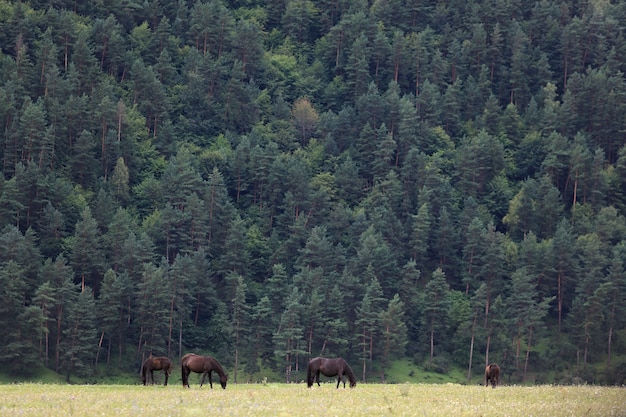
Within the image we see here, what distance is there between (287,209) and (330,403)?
111521 mm

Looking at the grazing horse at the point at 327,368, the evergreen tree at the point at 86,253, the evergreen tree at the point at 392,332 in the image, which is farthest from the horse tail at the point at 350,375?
the evergreen tree at the point at 86,253

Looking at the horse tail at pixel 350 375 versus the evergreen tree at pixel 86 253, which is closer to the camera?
the horse tail at pixel 350 375

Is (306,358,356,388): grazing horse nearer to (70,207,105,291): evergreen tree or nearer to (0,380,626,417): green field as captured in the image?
(0,380,626,417): green field

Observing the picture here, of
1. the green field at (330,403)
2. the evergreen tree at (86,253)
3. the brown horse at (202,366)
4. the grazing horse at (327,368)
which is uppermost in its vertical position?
the green field at (330,403)

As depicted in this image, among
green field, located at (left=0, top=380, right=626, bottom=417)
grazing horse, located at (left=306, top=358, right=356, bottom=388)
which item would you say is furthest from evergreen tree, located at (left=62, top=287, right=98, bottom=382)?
green field, located at (left=0, top=380, right=626, bottom=417)

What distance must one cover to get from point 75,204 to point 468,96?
291ft

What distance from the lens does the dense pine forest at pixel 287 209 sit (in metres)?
119

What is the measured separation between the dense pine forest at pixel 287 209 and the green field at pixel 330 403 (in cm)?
6870

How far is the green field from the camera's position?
34.7 metres

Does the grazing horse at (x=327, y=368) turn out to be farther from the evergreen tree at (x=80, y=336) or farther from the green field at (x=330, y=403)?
the evergreen tree at (x=80, y=336)

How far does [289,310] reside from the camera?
116500mm

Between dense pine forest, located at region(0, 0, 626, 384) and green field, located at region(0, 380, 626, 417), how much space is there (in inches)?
2705

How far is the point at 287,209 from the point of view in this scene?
490ft

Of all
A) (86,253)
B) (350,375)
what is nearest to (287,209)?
(86,253)
